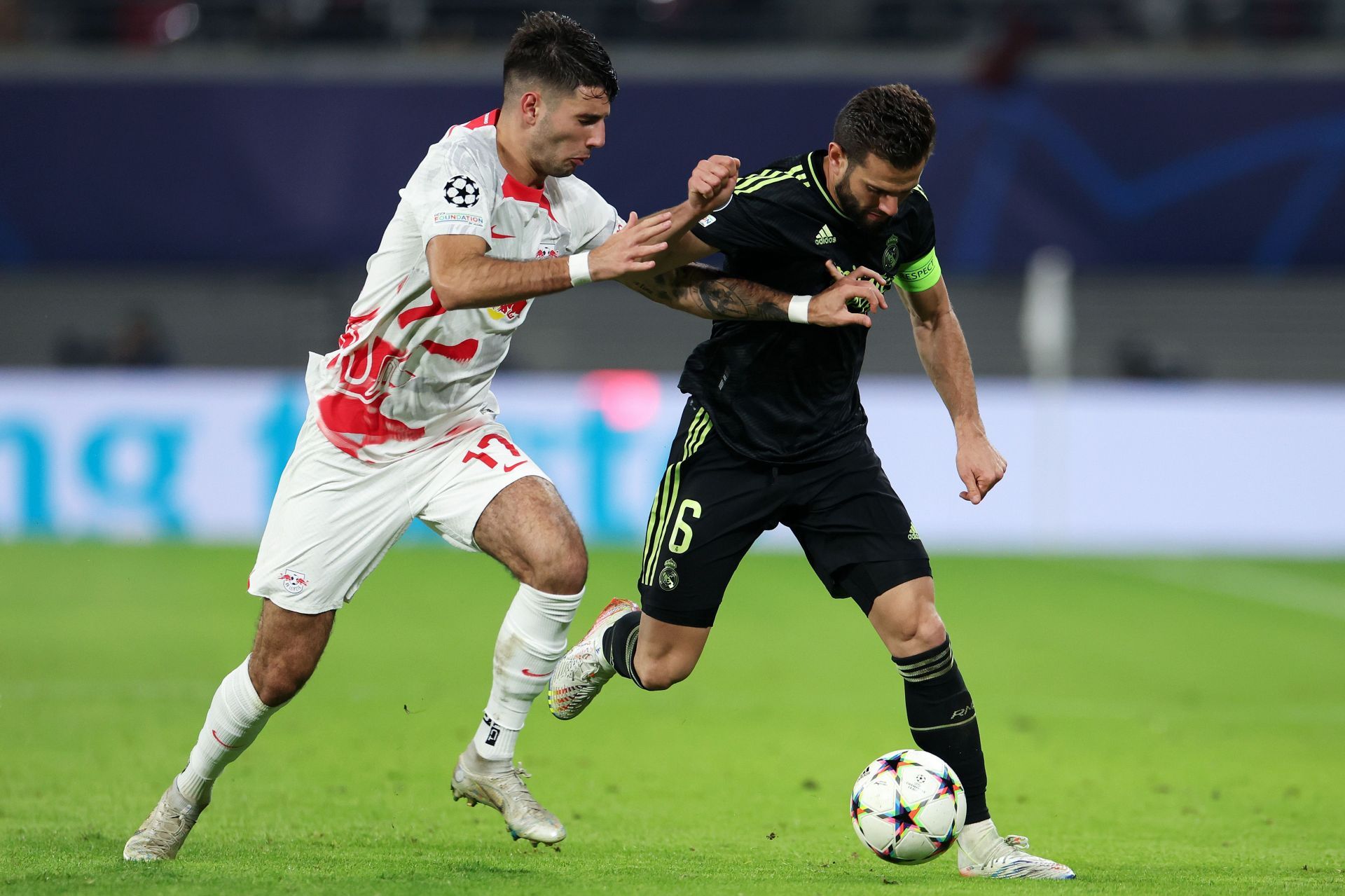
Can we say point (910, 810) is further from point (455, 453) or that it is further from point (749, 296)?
point (455, 453)

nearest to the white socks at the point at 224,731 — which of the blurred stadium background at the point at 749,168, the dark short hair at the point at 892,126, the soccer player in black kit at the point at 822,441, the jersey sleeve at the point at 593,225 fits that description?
the soccer player in black kit at the point at 822,441

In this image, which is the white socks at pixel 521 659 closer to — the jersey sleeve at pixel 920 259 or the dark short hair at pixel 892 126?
the jersey sleeve at pixel 920 259

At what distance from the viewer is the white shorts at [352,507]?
16.5ft

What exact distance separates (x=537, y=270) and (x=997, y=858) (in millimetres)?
2264

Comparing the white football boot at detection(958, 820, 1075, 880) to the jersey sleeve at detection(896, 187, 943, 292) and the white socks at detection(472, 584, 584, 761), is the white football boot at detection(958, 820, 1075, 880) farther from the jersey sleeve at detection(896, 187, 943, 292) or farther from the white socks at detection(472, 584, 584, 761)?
the jersey sleeve at detection(896, 187, 943, 292)

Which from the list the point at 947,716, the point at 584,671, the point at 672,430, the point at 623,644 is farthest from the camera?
the point at 672,430

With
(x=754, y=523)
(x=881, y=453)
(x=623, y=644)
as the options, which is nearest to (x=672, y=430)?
(x=881, y=453)

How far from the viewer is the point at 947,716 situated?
5.00 meters

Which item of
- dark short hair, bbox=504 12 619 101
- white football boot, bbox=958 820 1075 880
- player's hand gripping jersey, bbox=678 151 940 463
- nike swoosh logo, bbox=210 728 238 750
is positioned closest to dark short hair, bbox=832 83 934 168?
player's hand gripping jersey, bbox=678 151 940 463

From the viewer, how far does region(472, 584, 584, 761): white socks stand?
17.0 ft

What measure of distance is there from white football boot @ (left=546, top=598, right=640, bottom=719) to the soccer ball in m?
1.17

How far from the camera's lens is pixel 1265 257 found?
17516 mm

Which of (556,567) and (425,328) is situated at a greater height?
(425,328)

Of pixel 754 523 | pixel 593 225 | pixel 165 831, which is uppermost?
pixel 593 225
